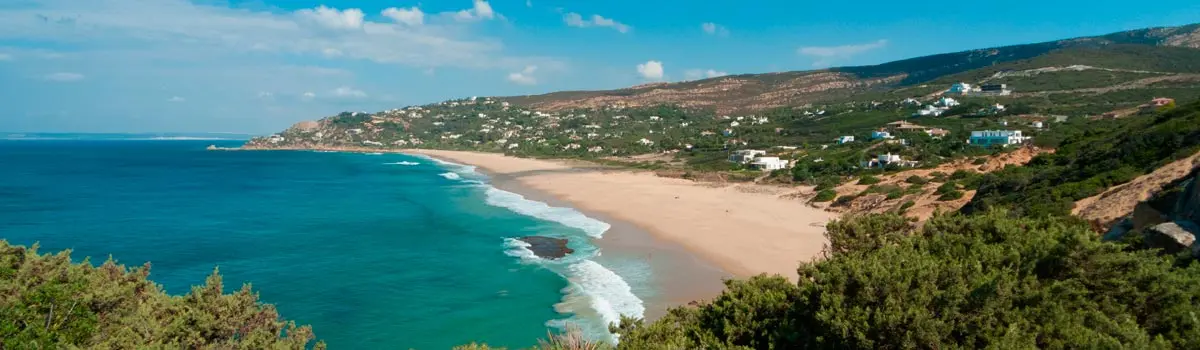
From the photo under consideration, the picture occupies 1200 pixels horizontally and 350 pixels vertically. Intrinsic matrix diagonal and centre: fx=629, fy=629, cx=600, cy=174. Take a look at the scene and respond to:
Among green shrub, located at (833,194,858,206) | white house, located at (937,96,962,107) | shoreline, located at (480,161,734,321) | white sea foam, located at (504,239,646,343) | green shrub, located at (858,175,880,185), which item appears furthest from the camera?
white house, located at (937,96,962,107)

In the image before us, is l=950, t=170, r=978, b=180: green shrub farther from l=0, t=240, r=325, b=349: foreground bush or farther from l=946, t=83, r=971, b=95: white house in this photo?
l=946, t=83, r=971, b=95: white house

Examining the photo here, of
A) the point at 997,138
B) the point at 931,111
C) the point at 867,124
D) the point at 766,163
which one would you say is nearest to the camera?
the point at 997,138

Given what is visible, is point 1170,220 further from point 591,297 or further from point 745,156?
point 745,156

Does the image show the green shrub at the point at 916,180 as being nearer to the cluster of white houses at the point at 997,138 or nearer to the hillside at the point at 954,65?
the cluster of white houses at the point at 997,138

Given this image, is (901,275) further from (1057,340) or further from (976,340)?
(1057,340)

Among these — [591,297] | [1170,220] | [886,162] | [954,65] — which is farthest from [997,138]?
[954,65]

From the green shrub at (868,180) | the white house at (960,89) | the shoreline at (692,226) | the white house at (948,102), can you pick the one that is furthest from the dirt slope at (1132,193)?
the white house at (960,89)

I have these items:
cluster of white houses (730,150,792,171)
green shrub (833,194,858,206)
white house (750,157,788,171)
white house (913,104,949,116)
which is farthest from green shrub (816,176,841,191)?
white house (913,104,949,116)
